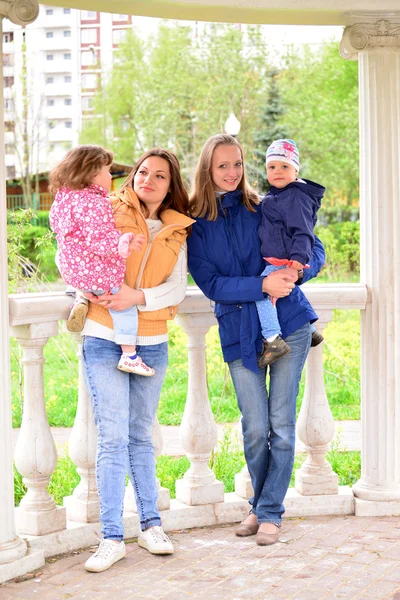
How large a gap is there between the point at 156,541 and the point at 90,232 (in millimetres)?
1475

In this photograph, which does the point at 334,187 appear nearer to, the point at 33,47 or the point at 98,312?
the point at 33,47

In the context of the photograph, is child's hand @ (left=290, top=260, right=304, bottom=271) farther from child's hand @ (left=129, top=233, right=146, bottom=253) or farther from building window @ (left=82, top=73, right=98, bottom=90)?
building window @ (left=82, top=73, right=98, bottom=90)

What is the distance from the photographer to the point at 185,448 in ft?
14.5

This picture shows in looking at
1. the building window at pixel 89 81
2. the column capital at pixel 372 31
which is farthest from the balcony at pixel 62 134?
the column capital at pixel 372 31

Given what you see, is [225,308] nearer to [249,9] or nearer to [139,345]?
[139,345]

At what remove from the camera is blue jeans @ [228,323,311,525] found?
402 cm

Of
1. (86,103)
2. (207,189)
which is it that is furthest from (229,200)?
(86,103)

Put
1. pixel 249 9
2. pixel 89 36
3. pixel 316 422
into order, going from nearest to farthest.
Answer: pixel 249 9
pixel 316 422
pixel 89 36

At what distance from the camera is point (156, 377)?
388cm

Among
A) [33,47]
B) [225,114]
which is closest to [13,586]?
[225,114]

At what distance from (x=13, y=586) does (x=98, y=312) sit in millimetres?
1217

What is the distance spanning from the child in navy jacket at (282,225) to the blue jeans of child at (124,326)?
1.99 feet

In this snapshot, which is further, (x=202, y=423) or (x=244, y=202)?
(x=202, y=423)

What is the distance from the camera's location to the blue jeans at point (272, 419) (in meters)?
4.02
